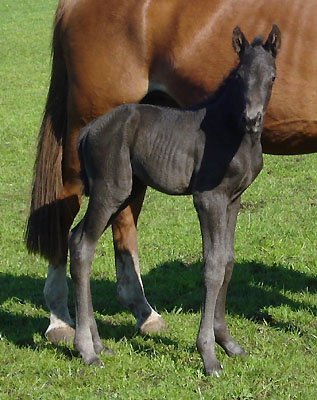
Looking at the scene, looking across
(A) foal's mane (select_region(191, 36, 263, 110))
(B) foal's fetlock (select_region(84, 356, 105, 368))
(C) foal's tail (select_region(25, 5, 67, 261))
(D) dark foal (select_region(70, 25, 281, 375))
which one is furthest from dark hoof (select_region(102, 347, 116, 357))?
(A) foal's mane (select_region(191, 36, 263, 110))

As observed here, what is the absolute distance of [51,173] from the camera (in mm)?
5234

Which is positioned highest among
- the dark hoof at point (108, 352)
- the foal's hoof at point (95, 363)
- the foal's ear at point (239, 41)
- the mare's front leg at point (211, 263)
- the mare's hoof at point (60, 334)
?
the foal's ear at point (239, 41)

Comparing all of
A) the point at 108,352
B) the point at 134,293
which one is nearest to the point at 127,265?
the point at 134,293

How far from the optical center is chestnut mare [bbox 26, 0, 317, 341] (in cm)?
471

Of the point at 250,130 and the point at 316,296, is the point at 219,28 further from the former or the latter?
the point at 316,296

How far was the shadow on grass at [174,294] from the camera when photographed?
521 cm

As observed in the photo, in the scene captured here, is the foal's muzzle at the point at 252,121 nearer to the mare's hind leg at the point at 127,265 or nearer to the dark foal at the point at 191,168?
the dark foal at the point at 191,168

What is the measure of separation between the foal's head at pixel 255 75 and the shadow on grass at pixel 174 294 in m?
1.83

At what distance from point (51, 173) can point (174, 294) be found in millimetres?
1424

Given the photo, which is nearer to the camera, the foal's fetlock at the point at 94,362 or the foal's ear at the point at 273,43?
the foal's ear at the point at 273,43

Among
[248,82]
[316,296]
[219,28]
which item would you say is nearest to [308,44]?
[219,28]

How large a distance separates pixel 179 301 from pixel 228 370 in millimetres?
1546

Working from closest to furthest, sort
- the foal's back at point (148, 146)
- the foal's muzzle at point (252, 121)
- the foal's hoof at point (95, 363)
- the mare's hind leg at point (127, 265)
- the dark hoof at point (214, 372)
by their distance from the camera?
the foal's muzzle at point (252, 121) < the dark hoof at point (214, 372) < the foal's back at point (148, 146) < the foal's hoof at point (95, 363) < the mare's hind leg at point (127, 265)

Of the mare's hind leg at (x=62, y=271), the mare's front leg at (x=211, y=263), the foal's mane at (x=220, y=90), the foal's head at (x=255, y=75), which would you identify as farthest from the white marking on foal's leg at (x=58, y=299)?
the foal's head at (x=255, y=75)
